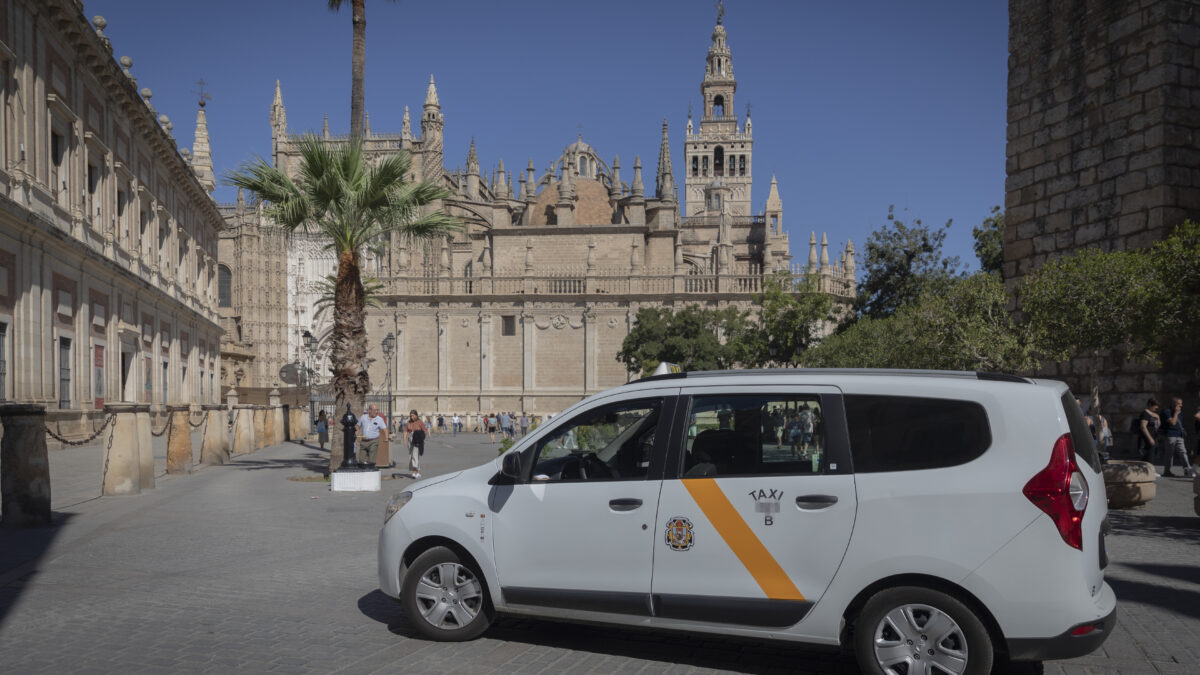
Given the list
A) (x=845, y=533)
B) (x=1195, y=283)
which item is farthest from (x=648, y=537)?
(x=1195, y=283)

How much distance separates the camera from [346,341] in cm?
1562

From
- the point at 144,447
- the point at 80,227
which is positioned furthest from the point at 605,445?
the point at 80,227

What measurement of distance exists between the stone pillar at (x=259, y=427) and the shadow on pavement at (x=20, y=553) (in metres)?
15.0

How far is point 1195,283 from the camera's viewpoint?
40.5ft

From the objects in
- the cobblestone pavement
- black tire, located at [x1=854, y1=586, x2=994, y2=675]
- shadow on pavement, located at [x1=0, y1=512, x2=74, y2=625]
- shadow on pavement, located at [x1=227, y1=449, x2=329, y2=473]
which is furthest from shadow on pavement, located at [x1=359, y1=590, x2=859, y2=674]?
shadow on pavement, located at [x1=227, y1=449, x2=329, y2=473]

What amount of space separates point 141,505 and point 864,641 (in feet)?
33.2

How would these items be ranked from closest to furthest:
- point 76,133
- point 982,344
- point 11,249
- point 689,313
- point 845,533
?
point 845,533 → point 982,344 → point 11,249 → point 76,133 → point 689,313

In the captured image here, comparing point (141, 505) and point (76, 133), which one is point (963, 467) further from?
point (76, 133)

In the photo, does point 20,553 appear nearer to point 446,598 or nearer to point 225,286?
point 446,598

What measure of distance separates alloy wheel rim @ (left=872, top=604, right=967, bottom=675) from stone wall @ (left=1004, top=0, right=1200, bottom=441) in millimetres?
11837

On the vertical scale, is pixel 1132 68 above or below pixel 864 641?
above

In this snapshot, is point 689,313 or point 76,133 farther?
point 689,313

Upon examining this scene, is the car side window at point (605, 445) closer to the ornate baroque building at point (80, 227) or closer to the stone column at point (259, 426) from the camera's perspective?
the ornate baroque building at point (80, 227)

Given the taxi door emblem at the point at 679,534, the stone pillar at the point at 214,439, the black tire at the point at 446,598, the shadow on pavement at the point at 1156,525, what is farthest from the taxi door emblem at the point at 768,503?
the stone pillar at the point at 214,439
